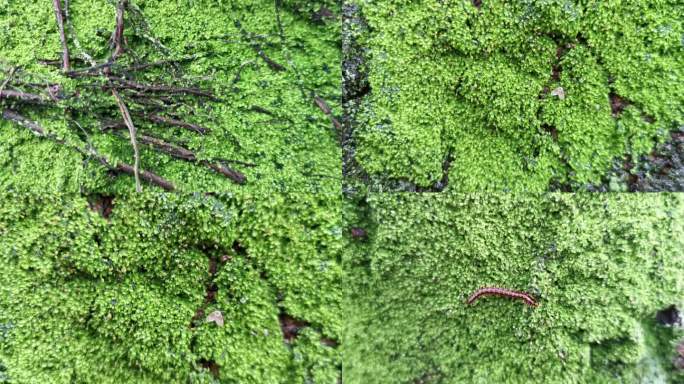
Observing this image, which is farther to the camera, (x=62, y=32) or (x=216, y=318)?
(x=62, y=32)

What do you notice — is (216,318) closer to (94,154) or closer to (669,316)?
(94,154)

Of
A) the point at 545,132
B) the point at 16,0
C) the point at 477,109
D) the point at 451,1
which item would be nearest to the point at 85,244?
the point at 16,0

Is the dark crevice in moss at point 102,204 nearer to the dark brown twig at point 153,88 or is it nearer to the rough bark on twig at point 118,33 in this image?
the dark brown twig at point 153,88

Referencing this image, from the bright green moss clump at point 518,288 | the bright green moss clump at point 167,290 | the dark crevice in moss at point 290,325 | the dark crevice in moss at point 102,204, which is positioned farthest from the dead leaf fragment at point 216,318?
the dark crevice in moss at point 102,204

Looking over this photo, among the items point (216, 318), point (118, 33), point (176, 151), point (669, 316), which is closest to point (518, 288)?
point (669, 316)

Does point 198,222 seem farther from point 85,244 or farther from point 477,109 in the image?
point 477,109

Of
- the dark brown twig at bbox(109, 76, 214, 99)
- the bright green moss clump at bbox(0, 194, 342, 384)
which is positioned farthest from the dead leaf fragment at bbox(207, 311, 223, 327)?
the dark brown twig at bbox(109, 76, 214, 99)

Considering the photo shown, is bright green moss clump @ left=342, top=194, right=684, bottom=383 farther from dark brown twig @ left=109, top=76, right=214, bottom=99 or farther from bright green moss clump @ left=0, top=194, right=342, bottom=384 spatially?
dark brown twig @ left=109, top=76, right=214, bottom=99
